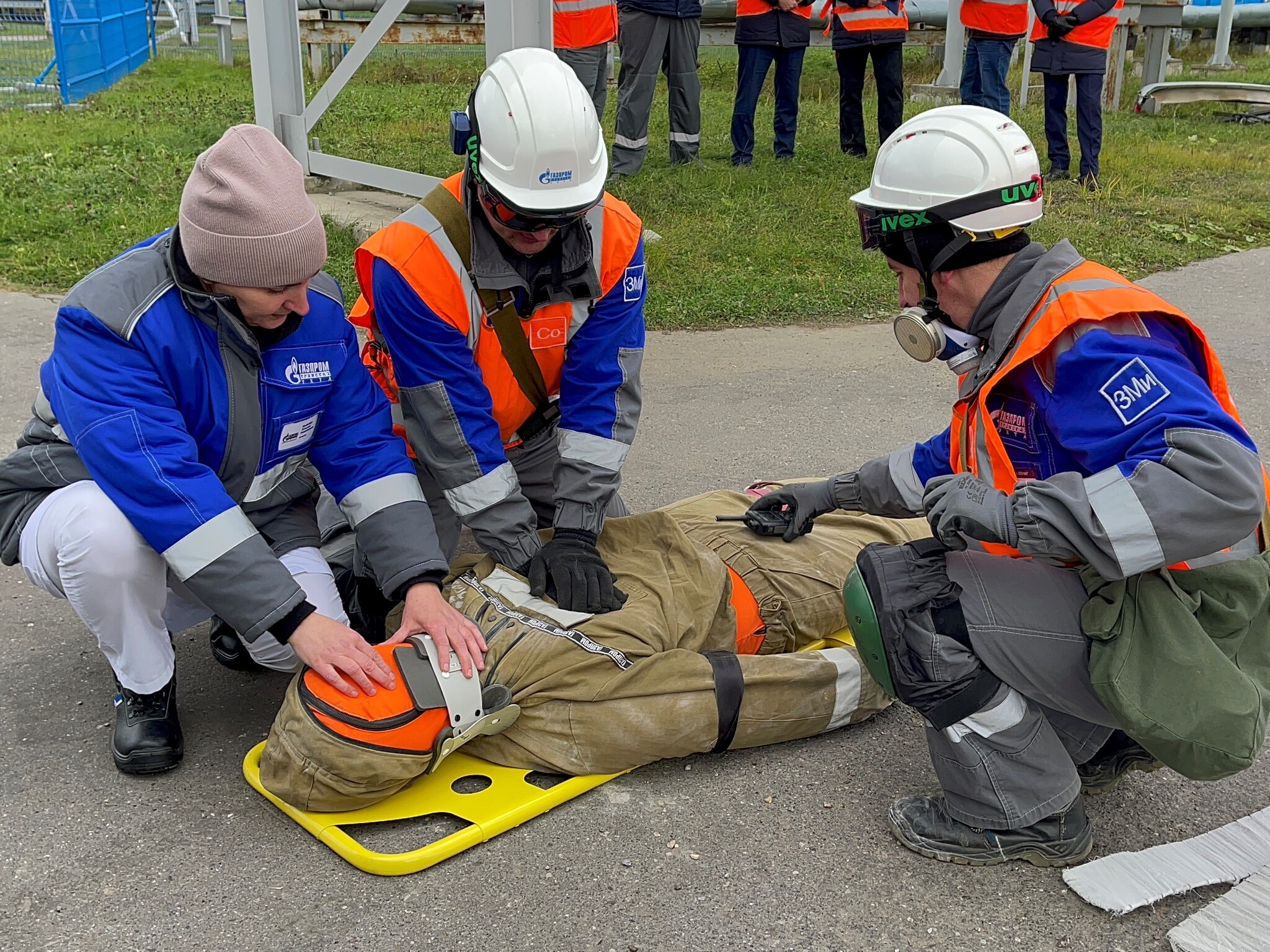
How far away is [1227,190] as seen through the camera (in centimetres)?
900

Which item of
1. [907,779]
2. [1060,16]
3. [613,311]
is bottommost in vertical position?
[907,779]

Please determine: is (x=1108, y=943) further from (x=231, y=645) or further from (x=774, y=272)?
(x=774, y=272)

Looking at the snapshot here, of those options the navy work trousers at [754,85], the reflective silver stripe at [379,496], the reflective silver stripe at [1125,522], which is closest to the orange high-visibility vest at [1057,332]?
the reflective silver stripe at [1125,522]

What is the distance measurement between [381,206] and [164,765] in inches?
219

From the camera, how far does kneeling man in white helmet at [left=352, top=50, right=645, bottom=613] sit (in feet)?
9.29

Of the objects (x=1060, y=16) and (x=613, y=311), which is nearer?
(x=613, y=311)

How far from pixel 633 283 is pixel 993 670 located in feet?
4.78

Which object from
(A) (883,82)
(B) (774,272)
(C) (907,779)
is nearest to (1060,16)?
(A) (883,82)

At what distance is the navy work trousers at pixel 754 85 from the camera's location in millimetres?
8969

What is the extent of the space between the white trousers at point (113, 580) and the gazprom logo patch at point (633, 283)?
1.11 metres

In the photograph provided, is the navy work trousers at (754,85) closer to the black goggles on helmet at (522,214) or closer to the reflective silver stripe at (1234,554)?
the black goggles on helmet at (522,214)

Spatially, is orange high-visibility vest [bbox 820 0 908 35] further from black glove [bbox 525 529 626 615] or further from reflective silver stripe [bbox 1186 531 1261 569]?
reflective silver stripe [bbox 1186 531 1261 569]

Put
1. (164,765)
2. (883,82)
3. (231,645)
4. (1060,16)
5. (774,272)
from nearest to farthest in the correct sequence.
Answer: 1. (164,765)
2. (231,645)
3. (774,272)
4. (1060,16)
5. (883,82)

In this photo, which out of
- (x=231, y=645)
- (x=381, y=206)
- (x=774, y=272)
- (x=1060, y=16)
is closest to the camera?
(x=231, y=645)
